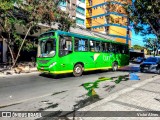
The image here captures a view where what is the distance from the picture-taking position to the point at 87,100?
6512 millimetres

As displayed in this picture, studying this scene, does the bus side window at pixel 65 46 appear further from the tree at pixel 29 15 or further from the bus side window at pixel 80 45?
the tree at pixel 29 15

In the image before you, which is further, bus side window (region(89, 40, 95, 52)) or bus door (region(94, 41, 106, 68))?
bus door (region(94, 41, 106, 68))

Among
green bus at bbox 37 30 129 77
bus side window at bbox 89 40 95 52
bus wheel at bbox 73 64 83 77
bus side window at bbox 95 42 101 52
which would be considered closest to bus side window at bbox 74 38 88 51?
green bus at bbox 37 30 129 77

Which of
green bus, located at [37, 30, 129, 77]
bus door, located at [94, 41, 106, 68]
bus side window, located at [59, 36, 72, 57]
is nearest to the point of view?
green bus, located at [37, 30, 129, 77]

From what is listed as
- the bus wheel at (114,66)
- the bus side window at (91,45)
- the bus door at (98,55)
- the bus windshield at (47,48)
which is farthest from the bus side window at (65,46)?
the bus wheel at (114,66)

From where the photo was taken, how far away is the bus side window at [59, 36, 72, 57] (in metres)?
12.0

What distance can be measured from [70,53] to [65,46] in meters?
0.69

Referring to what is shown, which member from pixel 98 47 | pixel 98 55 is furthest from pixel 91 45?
pixel 98 55

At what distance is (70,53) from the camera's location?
12.7 m

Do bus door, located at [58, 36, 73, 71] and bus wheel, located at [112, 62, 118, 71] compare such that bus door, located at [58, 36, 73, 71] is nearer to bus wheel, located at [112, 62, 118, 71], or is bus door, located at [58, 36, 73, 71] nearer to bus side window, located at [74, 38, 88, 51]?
bus side window, located at [74, 38, 88, 51]

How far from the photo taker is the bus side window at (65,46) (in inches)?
473

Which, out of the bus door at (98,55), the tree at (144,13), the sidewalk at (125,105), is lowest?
the sidewalk at (125,105)

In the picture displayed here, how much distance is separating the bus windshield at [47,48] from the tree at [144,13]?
6.74 m

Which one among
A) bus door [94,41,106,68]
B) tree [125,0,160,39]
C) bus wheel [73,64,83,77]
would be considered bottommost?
bus wheel [73,64,83,77]
